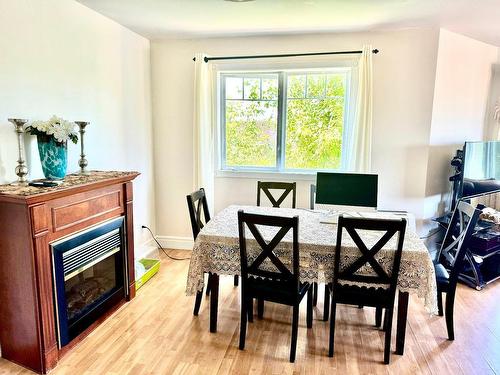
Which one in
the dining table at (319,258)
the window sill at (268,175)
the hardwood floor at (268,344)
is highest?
the window sill at (268,175)

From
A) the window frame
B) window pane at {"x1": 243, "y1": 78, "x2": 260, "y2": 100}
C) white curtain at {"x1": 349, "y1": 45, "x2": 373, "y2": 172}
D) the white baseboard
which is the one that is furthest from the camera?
the white baseboard

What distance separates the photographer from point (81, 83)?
9.55 feet

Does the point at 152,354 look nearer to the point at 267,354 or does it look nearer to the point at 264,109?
the point at 267,354

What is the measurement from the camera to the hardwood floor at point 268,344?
2156mm

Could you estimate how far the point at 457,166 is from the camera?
11.9 ft

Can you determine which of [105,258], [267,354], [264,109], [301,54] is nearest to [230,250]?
[267,354]

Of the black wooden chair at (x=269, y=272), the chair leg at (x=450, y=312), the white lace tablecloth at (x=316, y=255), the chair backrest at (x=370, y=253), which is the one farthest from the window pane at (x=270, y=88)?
the chair leg at (x=450, y=312)

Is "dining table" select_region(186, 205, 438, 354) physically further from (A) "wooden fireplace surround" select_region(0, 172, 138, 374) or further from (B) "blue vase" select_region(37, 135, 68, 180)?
(B) "blue vase" select_region(37, 135, 68, 180)

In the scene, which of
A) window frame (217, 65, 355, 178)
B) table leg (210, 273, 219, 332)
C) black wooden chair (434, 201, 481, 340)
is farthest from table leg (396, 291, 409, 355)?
window frame (217, 65, 355, 178)

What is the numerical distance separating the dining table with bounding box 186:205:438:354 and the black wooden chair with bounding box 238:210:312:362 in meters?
0.10

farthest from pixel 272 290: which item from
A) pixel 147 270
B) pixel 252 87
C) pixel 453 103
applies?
pixel 453 103

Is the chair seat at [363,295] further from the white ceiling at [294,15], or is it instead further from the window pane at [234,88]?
the window pane at [234,88]

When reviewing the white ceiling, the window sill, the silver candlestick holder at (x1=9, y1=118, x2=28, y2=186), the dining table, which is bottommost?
the dining table

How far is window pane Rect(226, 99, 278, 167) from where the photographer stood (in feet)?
13.1
